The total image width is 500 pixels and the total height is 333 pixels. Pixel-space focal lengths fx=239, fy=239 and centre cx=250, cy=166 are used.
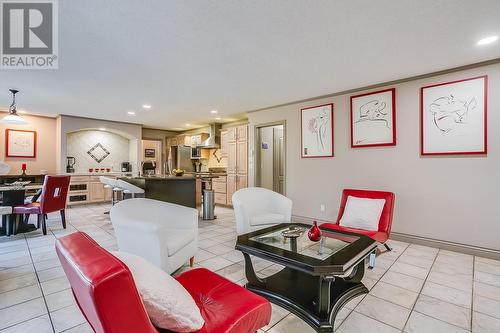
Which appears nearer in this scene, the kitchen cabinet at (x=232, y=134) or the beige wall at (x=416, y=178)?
the beige wall at (x=416, y=178)

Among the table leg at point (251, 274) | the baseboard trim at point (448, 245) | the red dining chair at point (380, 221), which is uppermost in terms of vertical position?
the red dining chair at point (380, 221)

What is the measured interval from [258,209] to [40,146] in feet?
22.2

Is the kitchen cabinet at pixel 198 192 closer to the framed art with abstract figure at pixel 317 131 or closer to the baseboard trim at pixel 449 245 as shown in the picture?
the framed art with abstract figure at pixel 317 131

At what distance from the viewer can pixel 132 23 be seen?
226 centimetres

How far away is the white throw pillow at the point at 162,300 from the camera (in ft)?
2.84

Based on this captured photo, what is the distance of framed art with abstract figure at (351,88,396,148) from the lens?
3.86 m

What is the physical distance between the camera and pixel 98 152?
305 inches

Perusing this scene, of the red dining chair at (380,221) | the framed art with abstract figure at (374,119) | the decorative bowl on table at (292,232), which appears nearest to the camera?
the decorative bowl on table at (292,232)

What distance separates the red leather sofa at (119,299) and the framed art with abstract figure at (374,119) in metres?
3.57

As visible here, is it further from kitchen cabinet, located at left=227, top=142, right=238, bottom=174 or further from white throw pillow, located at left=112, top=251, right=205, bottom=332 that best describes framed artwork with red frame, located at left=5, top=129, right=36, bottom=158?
white throw pillow, located at left=112, top=251, right=205, bottom=332

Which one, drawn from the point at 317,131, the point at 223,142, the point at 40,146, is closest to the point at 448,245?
the point at 317,131

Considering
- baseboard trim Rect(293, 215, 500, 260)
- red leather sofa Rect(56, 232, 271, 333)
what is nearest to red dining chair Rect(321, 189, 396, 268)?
baseboard trim Rect(293, 215, 500, 260)

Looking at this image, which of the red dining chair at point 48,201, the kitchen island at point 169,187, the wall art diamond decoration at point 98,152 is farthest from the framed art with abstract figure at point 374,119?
the wall art diamond decoration at point 98,152

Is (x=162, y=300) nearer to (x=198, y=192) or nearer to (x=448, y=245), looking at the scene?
(x=448, y=245)
